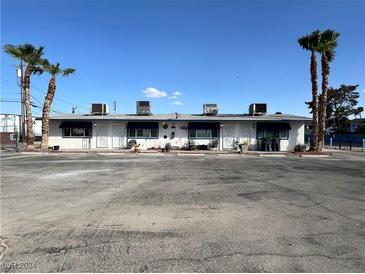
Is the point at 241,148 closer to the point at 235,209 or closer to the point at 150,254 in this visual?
the point at 235,209

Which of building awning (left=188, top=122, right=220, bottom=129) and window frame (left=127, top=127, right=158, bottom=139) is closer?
building awning (left=188, top=122, right=220, bottom=129)

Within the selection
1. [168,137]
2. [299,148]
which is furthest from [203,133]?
[299,148]

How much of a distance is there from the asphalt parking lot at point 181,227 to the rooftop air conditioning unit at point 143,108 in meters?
23.4

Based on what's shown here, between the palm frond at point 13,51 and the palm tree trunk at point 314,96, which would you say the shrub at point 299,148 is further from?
the palm frond at point 13,51

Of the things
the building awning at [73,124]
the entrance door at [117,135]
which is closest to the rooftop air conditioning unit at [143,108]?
the entrance door at [117,135]

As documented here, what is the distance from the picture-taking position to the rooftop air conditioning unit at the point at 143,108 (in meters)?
33.7

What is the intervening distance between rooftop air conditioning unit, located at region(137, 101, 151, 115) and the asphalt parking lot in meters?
23.4

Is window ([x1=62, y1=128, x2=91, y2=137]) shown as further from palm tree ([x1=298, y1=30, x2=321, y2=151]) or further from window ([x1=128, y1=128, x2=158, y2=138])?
palm tree ([x1=298, y1=30, x2=321, y2=151])

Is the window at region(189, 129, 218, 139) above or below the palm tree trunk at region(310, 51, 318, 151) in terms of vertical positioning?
below

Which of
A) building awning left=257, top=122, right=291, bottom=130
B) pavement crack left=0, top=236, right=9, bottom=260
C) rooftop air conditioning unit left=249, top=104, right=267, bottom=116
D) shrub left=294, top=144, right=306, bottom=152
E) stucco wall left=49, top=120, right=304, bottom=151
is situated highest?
rooftop air conditioning unit left=249, top=104, right=267, bottom=116

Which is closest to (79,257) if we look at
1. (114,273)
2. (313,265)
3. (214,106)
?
(114,273)

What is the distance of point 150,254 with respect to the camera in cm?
456

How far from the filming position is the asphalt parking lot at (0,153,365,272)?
4293 millimetres

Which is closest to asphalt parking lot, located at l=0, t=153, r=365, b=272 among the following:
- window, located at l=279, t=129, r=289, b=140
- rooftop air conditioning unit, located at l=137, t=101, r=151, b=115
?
window, located at l=279, t=129, r=289, b=140
